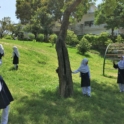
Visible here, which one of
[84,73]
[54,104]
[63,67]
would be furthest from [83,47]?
[54,104]

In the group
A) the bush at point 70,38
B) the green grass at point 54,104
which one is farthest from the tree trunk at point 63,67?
the bush at point 70,38

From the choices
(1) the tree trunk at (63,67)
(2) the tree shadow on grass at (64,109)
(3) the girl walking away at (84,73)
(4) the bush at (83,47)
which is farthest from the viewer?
(4) the bush at (83,47)

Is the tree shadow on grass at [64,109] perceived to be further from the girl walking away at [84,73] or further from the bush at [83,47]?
the bush at [83,47]

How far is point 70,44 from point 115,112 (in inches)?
921

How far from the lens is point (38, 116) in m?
6.31

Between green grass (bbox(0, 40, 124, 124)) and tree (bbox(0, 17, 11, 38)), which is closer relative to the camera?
green grass (bbox(0, 40, 124, 124))

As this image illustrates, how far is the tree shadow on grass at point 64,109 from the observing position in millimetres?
6213

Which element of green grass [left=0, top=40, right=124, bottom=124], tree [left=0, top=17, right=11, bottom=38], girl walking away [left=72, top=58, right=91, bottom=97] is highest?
tree [left=0, top=17, right=11, bottom=38]

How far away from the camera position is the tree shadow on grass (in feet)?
20.4

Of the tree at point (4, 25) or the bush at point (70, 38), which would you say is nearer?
the bush at point (70, 38)

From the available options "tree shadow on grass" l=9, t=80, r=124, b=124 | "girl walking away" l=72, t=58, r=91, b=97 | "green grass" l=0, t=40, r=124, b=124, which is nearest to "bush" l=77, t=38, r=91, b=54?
"green grass" l=0, t=40, r=124, b=124

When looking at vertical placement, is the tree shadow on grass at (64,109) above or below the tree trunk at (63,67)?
below

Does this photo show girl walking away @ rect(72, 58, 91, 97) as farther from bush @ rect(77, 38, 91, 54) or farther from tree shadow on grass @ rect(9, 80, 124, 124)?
bush @ rect(77, 38, 91, 54)

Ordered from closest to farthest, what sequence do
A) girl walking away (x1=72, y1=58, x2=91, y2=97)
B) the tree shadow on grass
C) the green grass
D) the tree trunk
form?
the tree shadow on grass → the green grass → the tree trunk → girl walking away (x1=72, y1=58, x2=91, y2=97)
